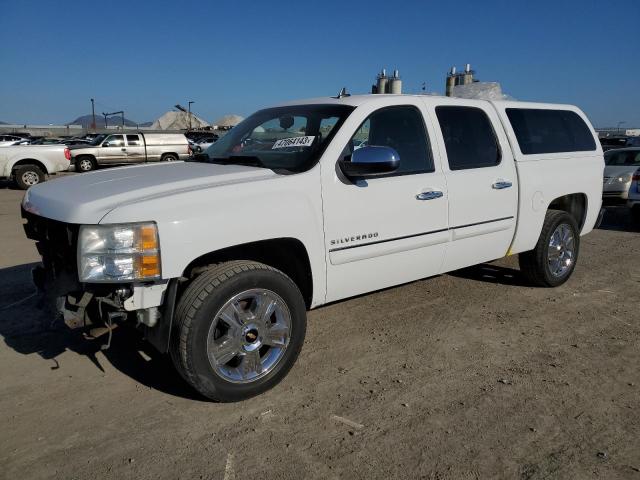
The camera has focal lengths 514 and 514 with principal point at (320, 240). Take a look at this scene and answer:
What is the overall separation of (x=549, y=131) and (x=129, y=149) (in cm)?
2065

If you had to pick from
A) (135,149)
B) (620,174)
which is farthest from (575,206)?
(135,149)

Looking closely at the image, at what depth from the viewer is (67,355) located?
375cm

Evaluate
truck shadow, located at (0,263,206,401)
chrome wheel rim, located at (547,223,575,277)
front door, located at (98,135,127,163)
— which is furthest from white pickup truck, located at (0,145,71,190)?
chrome wheel rim, located at (547,223,575,277)

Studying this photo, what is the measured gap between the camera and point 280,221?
→ 3.14 m

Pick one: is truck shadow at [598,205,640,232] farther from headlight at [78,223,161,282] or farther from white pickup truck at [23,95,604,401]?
headlight at [78,223,161,282]

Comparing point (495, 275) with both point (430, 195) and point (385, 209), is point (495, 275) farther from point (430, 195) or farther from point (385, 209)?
point (385, 209)

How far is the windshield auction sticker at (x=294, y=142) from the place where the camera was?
3646 millimetres

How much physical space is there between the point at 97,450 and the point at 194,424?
0.50 metres

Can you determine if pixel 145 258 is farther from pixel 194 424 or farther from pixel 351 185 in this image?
pixel 351 185

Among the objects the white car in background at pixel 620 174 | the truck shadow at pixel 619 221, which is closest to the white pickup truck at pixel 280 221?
the truck shadow at pixel 619 221

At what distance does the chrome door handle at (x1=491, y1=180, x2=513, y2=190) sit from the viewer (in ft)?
14.4

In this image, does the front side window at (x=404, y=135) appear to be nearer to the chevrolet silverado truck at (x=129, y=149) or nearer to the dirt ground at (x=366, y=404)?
the dirt ground at (x=366, y=404)

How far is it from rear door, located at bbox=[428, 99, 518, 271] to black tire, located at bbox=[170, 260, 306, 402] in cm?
169

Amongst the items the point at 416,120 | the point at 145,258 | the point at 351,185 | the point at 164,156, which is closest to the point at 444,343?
the point at 351,185
